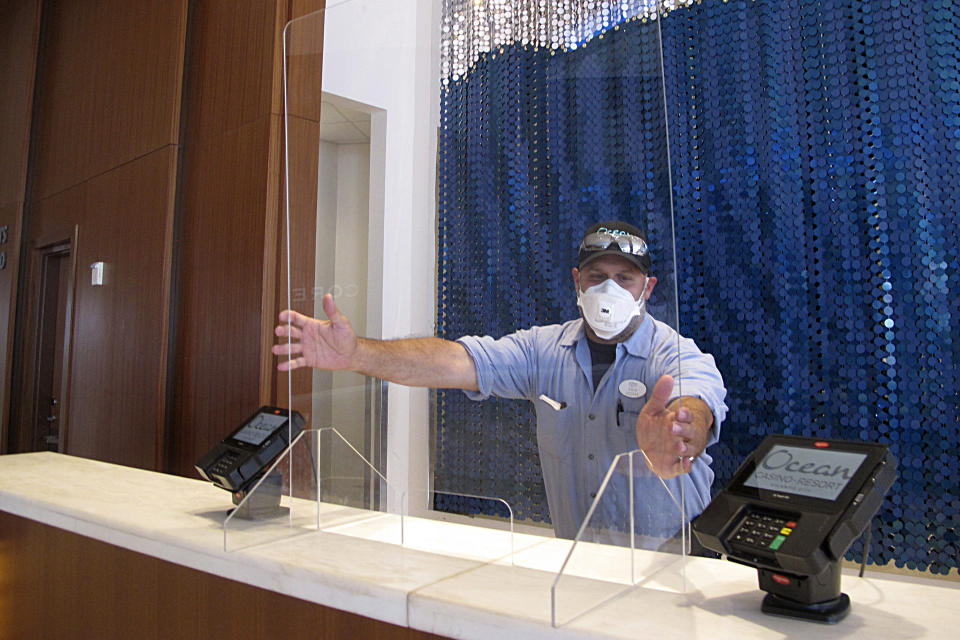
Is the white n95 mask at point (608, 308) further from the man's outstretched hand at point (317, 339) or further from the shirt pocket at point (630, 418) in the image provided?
the man's outstretched hand at point (317, 339)

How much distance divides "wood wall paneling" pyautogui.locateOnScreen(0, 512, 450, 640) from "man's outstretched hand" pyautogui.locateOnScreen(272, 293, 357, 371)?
48 cm

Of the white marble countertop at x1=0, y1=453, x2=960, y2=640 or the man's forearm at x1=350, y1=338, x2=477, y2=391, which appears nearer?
the white marble countertop at x1=0, y1=453, x2=960, y2=640

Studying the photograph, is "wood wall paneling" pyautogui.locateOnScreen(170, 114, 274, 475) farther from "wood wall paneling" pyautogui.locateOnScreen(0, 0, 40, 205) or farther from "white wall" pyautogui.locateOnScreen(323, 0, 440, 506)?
"wood wall paneling" pyautogui.locateOnScreen(0, 0, 40, 205)

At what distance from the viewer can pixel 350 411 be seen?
149 cm

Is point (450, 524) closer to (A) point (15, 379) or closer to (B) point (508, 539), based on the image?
(B) point (508, 539)

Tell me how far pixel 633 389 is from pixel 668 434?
0.09m

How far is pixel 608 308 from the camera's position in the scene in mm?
Answer: 1089

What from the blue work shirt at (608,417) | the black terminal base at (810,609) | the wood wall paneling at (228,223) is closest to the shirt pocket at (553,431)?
the blue work shirt at (608,417)

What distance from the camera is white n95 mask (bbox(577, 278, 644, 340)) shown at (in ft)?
3.54

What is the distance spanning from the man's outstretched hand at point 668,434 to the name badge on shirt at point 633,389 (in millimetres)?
16

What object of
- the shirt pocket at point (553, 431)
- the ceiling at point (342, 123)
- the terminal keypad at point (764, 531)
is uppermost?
the ceiling at point (342, 123)

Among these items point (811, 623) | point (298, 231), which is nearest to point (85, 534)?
point (298, 231)

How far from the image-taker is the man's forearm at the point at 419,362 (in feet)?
4.19

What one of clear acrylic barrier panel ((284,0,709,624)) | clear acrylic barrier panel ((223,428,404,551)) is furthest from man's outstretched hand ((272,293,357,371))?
clear acrylic barrier panel ((223,428,404,551))
